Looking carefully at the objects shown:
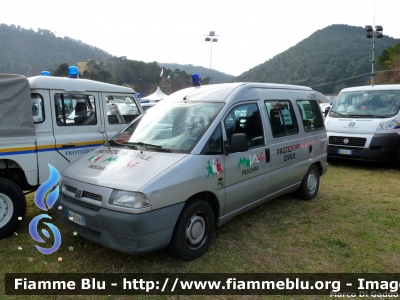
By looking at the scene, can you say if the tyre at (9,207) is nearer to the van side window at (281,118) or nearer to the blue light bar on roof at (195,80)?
the blue light bar on roof at (195,80)

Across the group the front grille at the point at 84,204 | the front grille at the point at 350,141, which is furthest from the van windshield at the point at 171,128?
the front grille at the point at 350,141

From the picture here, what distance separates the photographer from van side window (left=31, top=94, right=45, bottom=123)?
455 cm

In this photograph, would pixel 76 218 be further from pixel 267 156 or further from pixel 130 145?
pixel 267 156

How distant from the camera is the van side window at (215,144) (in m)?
3.64

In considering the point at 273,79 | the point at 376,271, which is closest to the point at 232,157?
the point at 376,271

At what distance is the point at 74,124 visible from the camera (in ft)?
16.3

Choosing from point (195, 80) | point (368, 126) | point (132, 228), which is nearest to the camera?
point (132, 228)

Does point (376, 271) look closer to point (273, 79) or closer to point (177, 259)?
point (177, 259)

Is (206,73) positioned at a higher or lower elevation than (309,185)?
higher

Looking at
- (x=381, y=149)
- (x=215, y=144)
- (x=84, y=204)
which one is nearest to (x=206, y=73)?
(x=381, y=149)

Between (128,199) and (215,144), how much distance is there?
1.25 meters

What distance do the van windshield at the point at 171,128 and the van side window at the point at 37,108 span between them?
1.20 m

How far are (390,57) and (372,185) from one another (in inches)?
1937

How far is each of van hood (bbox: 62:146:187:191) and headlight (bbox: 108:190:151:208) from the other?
0.18 feet
